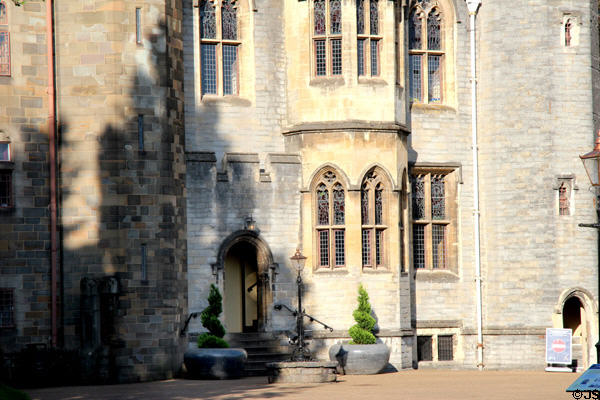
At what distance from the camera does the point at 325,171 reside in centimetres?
2414

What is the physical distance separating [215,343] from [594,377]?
11.7 meters

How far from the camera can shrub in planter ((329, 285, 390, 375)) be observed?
22609 mm

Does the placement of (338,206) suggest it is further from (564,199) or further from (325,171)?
(564,199)

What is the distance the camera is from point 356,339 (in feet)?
75.4

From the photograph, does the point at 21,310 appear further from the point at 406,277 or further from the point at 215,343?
the point at 406,277

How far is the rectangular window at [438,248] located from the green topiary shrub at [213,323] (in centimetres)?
591

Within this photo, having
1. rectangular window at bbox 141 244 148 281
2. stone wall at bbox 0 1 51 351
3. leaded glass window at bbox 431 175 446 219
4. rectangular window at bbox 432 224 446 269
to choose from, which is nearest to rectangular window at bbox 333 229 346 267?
rectangular window at bbox 432 224 446 269

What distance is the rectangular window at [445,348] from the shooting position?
26000mm

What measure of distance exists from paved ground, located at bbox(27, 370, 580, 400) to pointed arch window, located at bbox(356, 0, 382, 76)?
23.3ft

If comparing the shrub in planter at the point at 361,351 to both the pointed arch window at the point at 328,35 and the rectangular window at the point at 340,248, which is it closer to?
the rectangular window at the point at 340,248

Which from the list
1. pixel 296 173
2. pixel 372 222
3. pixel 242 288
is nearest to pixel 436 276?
pixel 372 222

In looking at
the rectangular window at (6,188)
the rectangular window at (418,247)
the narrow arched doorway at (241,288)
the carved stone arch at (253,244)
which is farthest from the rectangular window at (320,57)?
the rectangular window at (6,188)

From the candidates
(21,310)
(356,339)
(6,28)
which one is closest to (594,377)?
(356,339)

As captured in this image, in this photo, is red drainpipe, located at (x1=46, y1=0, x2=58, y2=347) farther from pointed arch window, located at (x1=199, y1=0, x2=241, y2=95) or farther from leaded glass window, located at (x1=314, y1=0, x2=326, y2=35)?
leaded glass window, located at (x1=314, y1=0, x2=326, y2=35)
